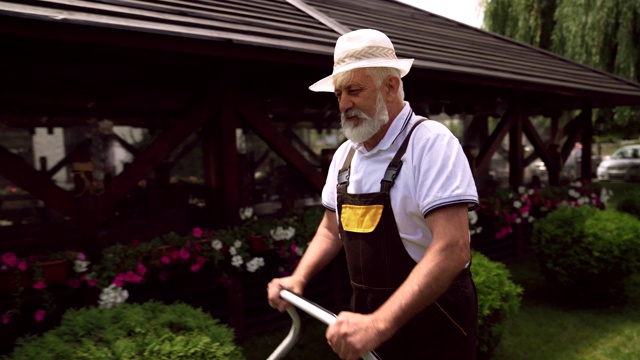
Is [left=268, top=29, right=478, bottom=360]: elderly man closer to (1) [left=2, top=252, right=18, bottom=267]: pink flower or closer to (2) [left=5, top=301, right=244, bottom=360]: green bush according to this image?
(2) [left=5, top=301, right=244, bottom=360]: green bush

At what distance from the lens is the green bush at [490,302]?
3.85 m

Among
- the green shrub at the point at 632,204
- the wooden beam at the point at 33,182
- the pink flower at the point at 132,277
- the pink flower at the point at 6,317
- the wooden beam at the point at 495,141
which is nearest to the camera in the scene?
the pink flower at the point at 6,317

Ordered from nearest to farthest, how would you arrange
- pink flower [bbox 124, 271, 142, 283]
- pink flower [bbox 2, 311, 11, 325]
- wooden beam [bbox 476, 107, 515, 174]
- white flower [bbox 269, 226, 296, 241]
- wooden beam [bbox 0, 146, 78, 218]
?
1. pink flower [bbox 2, 311, 11, 325]
2. wooden beam [bbox 0, 146, 78, 218]
3. pink flower [bbox 124, 271, 142, 283]
4. white flower [bbox 269, 226, 296, 241]
5. wooden beam [bbox 476, 107, 515, 174]

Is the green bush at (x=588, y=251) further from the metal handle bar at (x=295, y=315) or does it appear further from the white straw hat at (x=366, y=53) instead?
the white straw hat at (x=366, y=53)

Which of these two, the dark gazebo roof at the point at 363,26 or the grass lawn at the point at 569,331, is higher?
the dark gazebo roof at the point at 363,26

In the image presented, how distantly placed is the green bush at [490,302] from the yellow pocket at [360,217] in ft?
7.42

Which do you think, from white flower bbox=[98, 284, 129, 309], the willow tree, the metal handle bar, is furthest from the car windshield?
the metal handle bar

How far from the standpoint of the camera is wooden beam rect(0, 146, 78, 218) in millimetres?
3490

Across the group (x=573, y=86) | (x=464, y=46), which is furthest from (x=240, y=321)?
(x=573, y=86)

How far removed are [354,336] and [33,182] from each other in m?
3.02

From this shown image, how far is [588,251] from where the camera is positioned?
5594 millimetres

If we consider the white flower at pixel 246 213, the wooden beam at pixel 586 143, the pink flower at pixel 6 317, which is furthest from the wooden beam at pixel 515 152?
the pink flower at pixel 6 317

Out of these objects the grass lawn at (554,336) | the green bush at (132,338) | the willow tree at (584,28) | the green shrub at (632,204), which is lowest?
the grass lawn at (554,336)

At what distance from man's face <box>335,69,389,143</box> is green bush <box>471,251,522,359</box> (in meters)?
2.44
